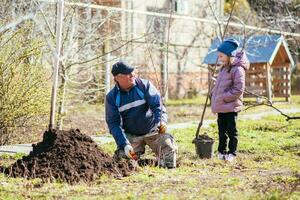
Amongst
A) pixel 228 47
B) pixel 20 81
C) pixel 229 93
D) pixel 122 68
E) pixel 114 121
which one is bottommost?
pixel 114 121

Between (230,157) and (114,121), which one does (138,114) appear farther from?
(230,157)

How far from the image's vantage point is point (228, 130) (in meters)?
8.16

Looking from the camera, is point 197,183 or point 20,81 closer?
point 197,183

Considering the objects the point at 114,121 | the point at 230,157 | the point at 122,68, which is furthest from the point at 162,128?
the point at 230,157

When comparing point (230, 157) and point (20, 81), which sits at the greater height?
point (20, 81)

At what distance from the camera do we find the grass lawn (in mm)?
5570

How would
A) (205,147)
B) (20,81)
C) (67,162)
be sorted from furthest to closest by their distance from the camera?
(20,81) → (205,147) → (67,162)

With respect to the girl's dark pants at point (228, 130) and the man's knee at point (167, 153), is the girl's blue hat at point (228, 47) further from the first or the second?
the man's knee at point (167, 153)

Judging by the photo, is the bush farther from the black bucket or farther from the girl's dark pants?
the girl's dark pants

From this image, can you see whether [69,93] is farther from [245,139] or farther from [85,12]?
[245,139]

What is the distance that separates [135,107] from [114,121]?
31 cm

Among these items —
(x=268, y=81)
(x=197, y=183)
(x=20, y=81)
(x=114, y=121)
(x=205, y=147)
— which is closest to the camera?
(x=197, y=183)

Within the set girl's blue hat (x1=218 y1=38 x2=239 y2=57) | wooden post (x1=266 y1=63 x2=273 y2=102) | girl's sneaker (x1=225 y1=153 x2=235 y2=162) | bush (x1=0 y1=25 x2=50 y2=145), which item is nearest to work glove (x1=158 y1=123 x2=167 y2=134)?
girl's sneaker (x1=225 y1=153 x2=235 y2=162)

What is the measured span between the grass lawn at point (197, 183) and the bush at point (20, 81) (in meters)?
1.26
